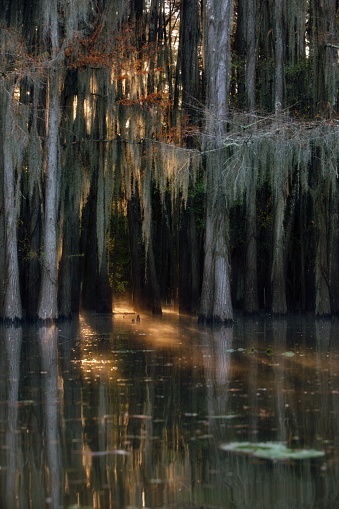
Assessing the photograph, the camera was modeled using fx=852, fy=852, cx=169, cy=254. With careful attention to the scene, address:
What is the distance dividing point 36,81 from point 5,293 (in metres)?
4.79

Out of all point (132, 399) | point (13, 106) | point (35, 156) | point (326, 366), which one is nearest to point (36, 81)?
point (13, 106)

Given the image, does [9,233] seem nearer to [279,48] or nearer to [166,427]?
[279,48]

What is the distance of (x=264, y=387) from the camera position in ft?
29.5

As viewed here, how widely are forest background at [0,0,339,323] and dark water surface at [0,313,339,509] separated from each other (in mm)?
6696

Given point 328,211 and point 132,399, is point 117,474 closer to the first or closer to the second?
point 132,399

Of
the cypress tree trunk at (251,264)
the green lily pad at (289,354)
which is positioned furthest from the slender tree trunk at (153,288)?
the green lily pad at (289,354)

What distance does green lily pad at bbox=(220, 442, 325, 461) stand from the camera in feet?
19.3

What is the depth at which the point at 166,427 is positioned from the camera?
696 centimetres

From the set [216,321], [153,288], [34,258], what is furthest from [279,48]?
[34,258]

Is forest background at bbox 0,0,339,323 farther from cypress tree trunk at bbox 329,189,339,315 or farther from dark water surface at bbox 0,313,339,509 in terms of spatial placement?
dark water surface at bbox 0,313,339,509

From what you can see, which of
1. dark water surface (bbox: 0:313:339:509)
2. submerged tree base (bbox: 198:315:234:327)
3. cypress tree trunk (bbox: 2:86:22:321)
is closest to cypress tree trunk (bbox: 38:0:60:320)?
cypress tree trunk (bbox: 2:86:22:321)

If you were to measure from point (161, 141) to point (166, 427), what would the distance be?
14705mm

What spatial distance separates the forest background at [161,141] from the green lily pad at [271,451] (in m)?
11.6

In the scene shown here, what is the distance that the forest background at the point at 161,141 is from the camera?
1880cm
